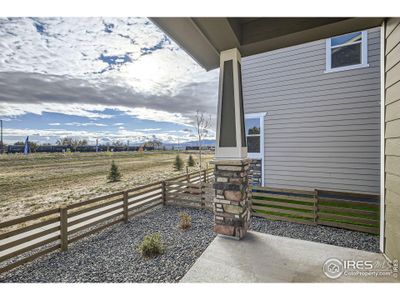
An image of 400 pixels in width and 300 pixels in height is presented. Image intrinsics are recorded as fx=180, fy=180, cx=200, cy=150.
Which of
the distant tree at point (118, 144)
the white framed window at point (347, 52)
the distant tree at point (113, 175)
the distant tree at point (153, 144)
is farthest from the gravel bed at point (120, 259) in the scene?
the distant tree at point (118, 144)

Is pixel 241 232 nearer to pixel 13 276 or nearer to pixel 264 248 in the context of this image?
pixel 264 248

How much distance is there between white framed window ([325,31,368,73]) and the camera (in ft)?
12.1

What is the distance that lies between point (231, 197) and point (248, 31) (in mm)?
2261

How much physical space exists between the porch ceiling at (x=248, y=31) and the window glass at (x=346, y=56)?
2294mm

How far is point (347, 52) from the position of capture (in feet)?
12.8

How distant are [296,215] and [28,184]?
8.31m

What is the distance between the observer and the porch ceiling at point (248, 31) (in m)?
1.93

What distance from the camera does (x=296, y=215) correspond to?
328cm

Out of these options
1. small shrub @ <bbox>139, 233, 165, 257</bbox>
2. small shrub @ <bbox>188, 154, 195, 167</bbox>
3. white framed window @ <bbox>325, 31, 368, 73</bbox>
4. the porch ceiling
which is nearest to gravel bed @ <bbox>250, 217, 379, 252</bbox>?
small shrub @ <bbox>139, 233, 165, 257</bbox>

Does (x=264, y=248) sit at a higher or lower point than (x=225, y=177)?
lower

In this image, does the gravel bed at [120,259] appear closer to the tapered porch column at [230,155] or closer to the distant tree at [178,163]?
the tapered porch column at [230,155]

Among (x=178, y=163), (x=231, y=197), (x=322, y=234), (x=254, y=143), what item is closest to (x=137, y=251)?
(x=231, y=197)
